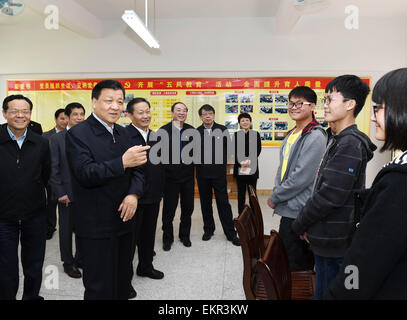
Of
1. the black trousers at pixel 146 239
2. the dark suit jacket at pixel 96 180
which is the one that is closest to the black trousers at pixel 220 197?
the black trousers at pixel 146 239

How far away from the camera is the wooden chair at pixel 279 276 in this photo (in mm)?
976

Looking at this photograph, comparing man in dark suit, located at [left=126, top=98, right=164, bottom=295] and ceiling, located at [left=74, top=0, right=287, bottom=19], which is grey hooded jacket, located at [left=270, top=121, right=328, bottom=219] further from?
ceiling, located at [left=74, top=0, right=287, bottom=19]

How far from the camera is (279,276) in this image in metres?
1.13

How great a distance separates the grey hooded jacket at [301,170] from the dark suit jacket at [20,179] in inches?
62.3

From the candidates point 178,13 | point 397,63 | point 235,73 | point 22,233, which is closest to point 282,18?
point 235,73

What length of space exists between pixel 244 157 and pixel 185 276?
6.22ft

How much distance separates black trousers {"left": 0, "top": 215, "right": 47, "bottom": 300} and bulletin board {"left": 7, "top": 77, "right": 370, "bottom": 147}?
385 centimetres

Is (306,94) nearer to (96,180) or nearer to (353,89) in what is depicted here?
(353,89)

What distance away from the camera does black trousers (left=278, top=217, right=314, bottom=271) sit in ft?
5.92

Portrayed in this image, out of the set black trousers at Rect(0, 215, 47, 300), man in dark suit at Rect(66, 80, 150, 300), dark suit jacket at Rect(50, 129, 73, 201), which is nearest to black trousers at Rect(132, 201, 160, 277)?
dark suit jacket at Rect(50, 129, 73, 201)

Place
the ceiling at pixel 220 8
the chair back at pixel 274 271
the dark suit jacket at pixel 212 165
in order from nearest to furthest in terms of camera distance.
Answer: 1. the chair back at pixel 274 271
2. the dark suit jacket at pixel 212 165
3. the ceiling at pixel 220 8

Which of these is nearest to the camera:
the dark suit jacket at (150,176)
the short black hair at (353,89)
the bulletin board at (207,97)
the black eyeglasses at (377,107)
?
the black eyeglasses at (377,107)

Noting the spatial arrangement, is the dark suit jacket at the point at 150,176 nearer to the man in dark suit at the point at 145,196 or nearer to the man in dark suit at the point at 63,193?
the man in dark suit at the point at 145,196
